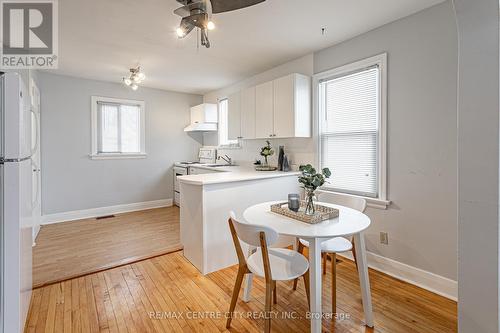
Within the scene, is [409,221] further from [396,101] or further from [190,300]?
[190,300]

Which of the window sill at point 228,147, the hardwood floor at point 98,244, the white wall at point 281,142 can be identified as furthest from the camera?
the window sill at point 228,147

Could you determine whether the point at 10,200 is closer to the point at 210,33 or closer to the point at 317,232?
the point at 317,232

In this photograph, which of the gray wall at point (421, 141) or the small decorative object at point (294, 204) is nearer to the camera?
the small decorative object at point (294, 204)

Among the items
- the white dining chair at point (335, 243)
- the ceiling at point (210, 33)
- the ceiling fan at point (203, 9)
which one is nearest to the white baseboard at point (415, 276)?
the white dining chair at point (335, 243)

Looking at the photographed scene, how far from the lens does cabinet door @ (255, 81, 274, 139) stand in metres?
3.35

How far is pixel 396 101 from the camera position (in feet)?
7.80

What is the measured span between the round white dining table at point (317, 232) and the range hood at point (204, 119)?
3.32 metres

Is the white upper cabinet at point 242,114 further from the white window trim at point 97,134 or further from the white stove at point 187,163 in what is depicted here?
the white window trim at point 97,134

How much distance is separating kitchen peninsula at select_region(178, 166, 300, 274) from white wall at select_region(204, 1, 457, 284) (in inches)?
53.5

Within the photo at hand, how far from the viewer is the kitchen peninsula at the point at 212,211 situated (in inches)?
96.3

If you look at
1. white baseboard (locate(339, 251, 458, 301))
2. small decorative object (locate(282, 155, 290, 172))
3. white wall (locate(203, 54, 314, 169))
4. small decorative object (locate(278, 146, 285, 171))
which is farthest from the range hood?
white baseboard (locate(339, 251, 458, 301))

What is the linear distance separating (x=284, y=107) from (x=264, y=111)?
389 mm

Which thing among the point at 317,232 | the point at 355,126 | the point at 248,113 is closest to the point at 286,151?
the point at 248,113

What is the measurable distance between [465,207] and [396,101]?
1332 millimetres
